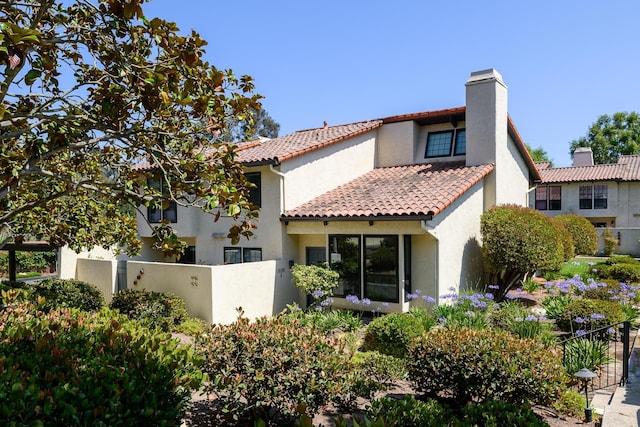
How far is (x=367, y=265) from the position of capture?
14266 mm

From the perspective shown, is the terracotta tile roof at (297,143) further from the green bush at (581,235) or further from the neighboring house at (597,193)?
the neighboring house at (597,193)

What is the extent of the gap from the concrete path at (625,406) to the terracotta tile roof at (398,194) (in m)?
6.10

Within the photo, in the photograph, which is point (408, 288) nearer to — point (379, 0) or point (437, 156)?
point (437, 156)

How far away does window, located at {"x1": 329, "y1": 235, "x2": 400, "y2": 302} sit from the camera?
542 inches

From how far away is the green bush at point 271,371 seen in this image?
5586 mm

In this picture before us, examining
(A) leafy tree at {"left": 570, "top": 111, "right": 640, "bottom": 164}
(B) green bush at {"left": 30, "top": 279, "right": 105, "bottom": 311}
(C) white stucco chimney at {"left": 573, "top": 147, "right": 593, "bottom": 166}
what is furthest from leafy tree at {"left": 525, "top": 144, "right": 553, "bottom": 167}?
(B) green bush at {"left": 30, "top": 279, "right": 105, "bottom": 311}

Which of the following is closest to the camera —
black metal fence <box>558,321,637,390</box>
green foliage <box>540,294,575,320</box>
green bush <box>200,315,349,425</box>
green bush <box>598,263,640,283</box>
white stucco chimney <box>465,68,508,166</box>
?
green bush <box>200,315,349,425</box>

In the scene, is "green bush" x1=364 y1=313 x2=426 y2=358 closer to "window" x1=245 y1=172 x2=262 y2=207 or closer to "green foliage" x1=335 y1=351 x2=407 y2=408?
"green foliage" x1=335 y1=351 x2=407 y2=408

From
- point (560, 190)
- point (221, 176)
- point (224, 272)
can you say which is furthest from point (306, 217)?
point (560, 190)

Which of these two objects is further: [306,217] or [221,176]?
[306,217]

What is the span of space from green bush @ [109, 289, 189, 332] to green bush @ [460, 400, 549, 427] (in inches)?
358

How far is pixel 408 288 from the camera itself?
14.0 meters

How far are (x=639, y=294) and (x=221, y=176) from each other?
15.8 metres

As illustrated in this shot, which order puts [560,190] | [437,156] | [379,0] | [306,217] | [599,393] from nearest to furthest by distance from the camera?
1. [599,393]
2. [379,0]
3. [306,217]
4. [437,156]
5. [560,190]
